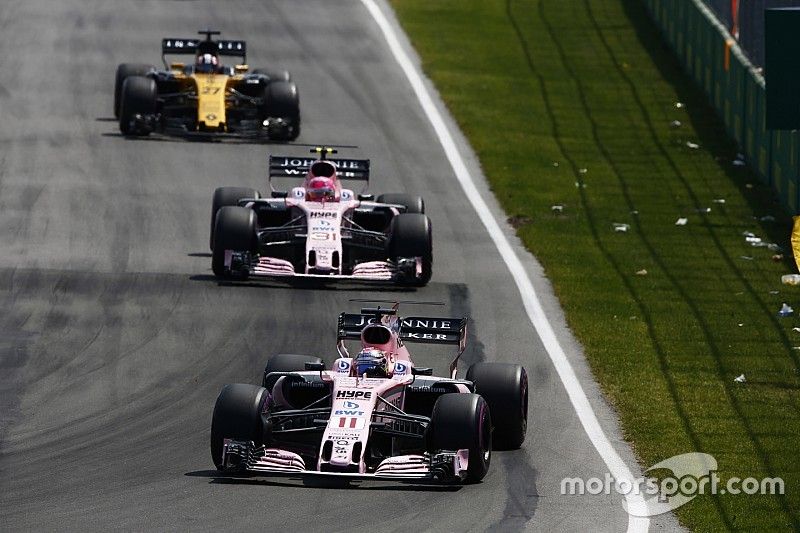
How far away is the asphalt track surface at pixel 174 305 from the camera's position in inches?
626

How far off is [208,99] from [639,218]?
8235mm

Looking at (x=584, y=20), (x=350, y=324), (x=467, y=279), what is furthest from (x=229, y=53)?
(x=350, y=324)

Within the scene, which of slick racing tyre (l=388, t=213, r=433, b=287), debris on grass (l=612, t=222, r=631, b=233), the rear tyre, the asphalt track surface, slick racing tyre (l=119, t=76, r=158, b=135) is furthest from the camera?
the rear tyre

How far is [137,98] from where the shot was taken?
107ft

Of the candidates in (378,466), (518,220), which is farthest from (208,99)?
(378,466)

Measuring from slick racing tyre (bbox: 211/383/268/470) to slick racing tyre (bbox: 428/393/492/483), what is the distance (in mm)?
1584

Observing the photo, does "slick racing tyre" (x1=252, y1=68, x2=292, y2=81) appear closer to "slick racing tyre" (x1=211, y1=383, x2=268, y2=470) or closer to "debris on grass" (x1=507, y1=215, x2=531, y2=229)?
"debris on grass" (x1=507, y1=215, x2=531, y2=229)

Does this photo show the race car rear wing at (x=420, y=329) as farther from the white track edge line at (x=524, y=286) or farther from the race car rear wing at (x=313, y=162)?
the race car rear wing at (x=313, y=162)

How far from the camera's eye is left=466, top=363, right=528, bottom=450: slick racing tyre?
1761 centimetres

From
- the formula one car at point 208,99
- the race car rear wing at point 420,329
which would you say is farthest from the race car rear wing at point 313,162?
the race car rear wing at point 420,329

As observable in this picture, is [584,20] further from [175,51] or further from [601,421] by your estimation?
[601,421]

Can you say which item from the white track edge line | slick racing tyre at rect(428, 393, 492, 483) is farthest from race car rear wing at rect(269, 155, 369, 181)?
slick racing tyre at rect(428, 393, 492, 483)

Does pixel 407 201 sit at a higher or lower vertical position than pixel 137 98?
lower

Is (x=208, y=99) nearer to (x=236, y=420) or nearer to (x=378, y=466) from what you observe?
(x=236, y=420)
